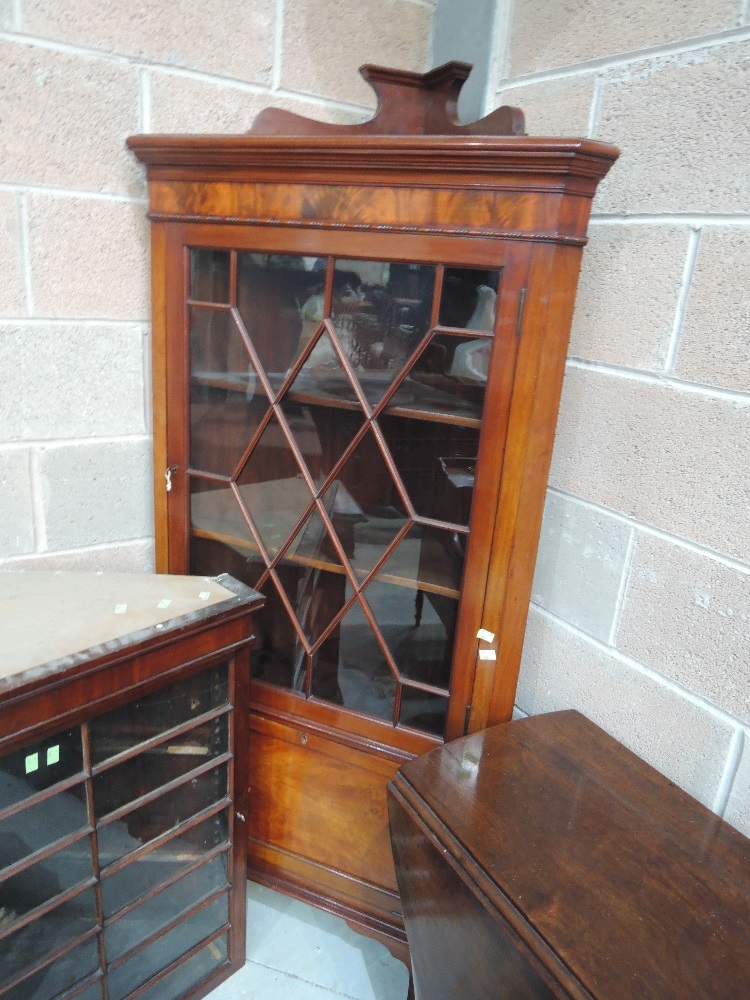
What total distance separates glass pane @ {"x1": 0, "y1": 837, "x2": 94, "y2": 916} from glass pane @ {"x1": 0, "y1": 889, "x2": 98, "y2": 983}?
0.02m

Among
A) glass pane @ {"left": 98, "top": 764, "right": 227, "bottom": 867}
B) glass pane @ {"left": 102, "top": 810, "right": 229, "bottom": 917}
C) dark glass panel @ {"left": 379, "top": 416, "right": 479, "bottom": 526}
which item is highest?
dark glass panel @ {"left": 379, "top": 416, "right": 479, "bottom": 526}

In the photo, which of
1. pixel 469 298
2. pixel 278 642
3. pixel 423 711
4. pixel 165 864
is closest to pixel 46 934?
pixel 165 864

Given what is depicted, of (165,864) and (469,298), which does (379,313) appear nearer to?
(469,298)

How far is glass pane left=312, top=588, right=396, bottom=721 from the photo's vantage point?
123 centimetres

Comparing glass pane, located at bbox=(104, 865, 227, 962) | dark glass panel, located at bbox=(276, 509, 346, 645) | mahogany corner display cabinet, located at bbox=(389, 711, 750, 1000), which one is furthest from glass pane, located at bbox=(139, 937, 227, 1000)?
dark glass panel, located at bbox=(276, 509, 346, 645)

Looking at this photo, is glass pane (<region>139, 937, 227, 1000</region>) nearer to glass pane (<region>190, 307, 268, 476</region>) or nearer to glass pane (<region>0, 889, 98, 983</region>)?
glass pane (<region>0, 889, 98, 983</region>)

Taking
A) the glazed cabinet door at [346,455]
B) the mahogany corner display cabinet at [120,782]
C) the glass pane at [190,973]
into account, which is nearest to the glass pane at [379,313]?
the glazed cabinet door at [346,455]

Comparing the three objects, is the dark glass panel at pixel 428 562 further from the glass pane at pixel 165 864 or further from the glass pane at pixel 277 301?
the glass pane at pixel 165 864

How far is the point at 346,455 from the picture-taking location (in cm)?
116

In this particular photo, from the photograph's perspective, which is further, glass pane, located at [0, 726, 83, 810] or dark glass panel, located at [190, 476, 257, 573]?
dark glass panel, located at [190, 476, 257, 573]

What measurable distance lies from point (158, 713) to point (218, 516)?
40 cm

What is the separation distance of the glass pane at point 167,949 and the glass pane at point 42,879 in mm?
244

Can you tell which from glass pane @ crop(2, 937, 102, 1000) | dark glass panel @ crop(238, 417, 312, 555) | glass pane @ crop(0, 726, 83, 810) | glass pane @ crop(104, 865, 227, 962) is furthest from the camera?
dark glass panel @ crop(238, 417, 312, 555)

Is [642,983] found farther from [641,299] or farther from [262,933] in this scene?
A: [262,933]
